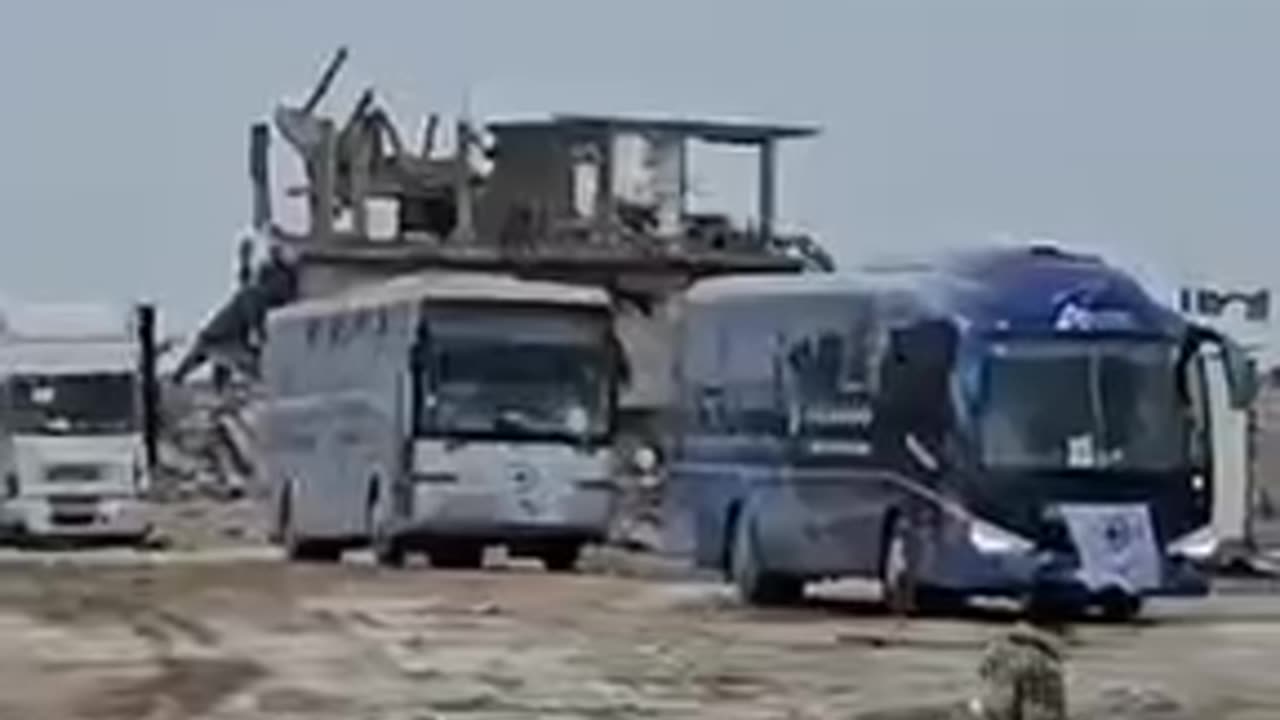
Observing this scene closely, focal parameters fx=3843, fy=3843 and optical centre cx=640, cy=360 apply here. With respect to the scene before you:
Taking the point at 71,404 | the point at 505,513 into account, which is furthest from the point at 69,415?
the point at 505,513

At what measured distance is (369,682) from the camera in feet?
81.0

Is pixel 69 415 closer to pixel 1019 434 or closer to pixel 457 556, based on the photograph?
pixel 457 556

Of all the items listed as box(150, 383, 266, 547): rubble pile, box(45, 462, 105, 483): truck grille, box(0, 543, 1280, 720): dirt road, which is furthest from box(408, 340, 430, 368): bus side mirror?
box(150, 383, 266, 547): rubble pile

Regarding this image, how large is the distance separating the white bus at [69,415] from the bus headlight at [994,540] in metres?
24.2

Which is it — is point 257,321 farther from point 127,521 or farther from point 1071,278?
point 1071,278

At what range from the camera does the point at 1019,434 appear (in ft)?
103

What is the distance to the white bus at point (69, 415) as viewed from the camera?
53.5 m

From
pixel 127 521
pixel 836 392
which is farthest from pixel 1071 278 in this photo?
pixel 127 521

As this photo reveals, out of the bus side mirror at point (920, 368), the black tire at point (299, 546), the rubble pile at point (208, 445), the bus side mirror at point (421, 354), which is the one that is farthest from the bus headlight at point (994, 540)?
the rubble pile at point (208, 445)

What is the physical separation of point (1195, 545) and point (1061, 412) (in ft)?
5.26

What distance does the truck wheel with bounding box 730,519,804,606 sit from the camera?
34938mm

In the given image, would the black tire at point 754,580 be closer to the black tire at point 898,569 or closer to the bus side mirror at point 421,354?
the black tire at point 898,569

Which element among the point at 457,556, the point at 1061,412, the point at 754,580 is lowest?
the point at 457,556

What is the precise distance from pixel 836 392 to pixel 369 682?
9414 mm
